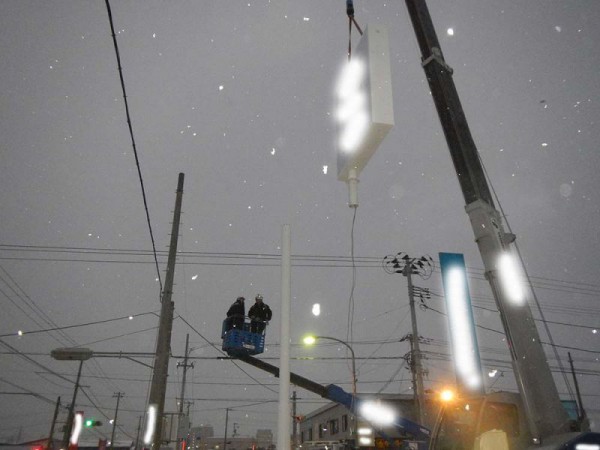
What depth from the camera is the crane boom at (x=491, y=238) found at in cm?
635

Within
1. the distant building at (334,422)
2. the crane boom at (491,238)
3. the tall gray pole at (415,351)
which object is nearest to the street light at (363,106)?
the crane boom at (491,238)

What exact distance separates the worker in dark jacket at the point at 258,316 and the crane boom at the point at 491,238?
8.27m

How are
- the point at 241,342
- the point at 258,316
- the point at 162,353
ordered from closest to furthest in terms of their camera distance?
the point at 162,353, the point at 241,342, the point at 258,316

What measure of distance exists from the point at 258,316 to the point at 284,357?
12113 mm

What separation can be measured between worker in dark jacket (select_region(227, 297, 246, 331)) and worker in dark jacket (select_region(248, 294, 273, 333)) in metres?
0.33

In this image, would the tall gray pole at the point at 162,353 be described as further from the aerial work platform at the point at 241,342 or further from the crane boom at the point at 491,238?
the crane boom at the point at 491,238

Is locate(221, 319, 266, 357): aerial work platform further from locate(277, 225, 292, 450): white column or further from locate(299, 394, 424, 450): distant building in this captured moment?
locate(277, 225, 292, 450): white column

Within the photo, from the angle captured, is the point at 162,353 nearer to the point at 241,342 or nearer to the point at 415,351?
the point at 241,342

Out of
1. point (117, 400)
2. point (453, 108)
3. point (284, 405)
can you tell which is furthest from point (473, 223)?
point (117, 400)

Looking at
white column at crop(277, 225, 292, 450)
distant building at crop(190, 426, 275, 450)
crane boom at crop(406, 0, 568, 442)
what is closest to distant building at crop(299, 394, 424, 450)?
crane boom at crop(406, 0, 568, 442)

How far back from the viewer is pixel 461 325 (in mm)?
7305

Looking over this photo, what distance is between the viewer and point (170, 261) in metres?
14.5

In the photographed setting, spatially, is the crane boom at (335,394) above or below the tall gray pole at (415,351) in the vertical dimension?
below

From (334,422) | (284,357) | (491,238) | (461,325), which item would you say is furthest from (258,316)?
(334,422)
